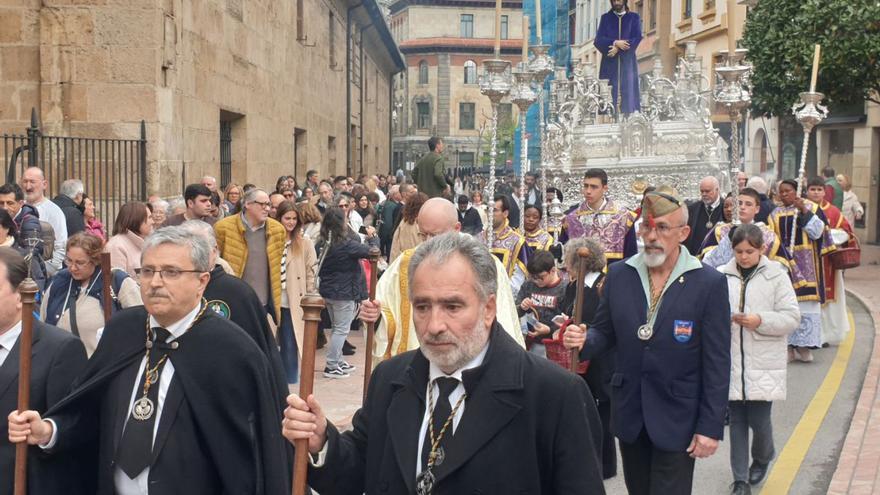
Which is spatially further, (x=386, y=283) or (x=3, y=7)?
(x=3, y=7)

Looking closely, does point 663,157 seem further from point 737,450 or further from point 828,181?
point 737,450

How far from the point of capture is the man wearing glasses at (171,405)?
4.16 meters

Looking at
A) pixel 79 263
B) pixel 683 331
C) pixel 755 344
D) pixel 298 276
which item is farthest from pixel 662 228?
pixel 298 276

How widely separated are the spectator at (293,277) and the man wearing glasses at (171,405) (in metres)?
6.03

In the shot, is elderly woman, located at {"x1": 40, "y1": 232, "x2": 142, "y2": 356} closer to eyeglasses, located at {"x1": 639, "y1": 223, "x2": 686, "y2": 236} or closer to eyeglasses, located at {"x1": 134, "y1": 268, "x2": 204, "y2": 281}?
eyeglasses, located at {"x1": 134, "y1": 268, "x2": 204, "y2": 281}

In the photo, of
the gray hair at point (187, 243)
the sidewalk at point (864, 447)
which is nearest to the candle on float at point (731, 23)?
the sidewalk at point (864, 447)

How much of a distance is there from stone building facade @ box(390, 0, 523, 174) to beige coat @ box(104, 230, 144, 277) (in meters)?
83.9

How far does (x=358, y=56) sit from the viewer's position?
38.6m

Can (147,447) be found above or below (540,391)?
below

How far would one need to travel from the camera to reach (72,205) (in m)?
10.7

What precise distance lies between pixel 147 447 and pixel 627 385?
95.0 inches

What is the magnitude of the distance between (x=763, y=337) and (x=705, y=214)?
5150mm

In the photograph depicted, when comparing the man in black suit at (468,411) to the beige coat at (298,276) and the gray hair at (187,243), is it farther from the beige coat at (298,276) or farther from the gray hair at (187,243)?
Result: the beige coat at (298,276)

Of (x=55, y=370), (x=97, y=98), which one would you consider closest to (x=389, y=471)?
(x=55, y=370)
